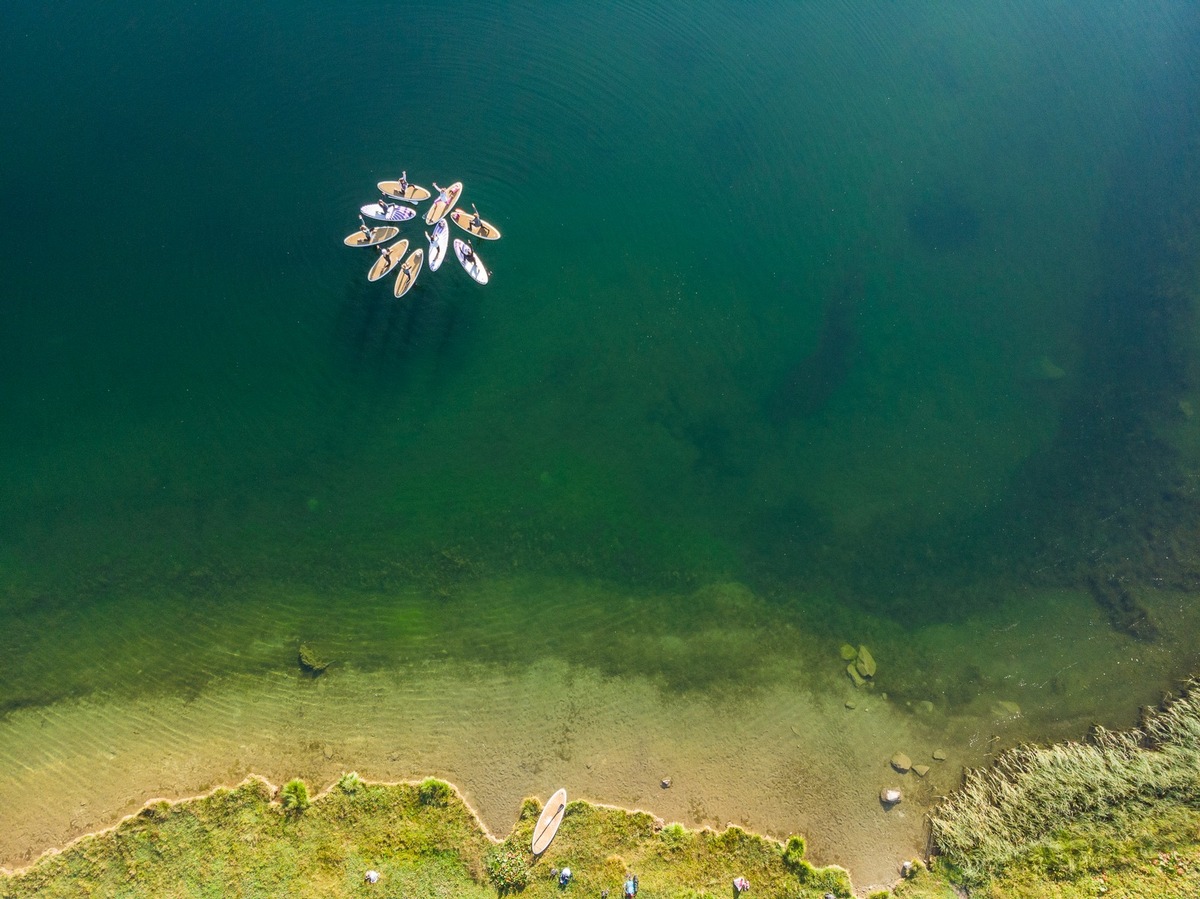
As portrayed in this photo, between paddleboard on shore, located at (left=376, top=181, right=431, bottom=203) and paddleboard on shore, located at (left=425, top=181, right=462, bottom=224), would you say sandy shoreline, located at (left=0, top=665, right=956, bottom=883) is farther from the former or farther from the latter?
paddleboard on shore, located at (left=376, top=181, right=431, bottom=203)

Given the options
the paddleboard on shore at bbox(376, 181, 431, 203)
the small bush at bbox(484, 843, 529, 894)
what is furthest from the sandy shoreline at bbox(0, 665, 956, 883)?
the paddleboard on shore at bbox(376, 181, 431, 203)

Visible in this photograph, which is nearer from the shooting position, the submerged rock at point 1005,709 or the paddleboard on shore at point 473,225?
the submerged rock at point 1005,709

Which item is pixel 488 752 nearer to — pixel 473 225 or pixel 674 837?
pixel 674 837

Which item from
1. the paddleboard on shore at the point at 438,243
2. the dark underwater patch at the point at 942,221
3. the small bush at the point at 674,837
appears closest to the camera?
the small bush at the point at 674,837

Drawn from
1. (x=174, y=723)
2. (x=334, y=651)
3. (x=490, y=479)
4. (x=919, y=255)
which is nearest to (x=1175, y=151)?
(x=919, y=255)

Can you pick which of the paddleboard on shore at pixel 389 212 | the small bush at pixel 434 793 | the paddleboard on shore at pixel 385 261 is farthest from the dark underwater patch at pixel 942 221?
the small bush at pixel 434 793

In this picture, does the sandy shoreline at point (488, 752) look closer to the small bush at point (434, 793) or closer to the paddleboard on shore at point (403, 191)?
the small bush at point (434, 793)

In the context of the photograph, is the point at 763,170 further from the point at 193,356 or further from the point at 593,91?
the point at 193,356
